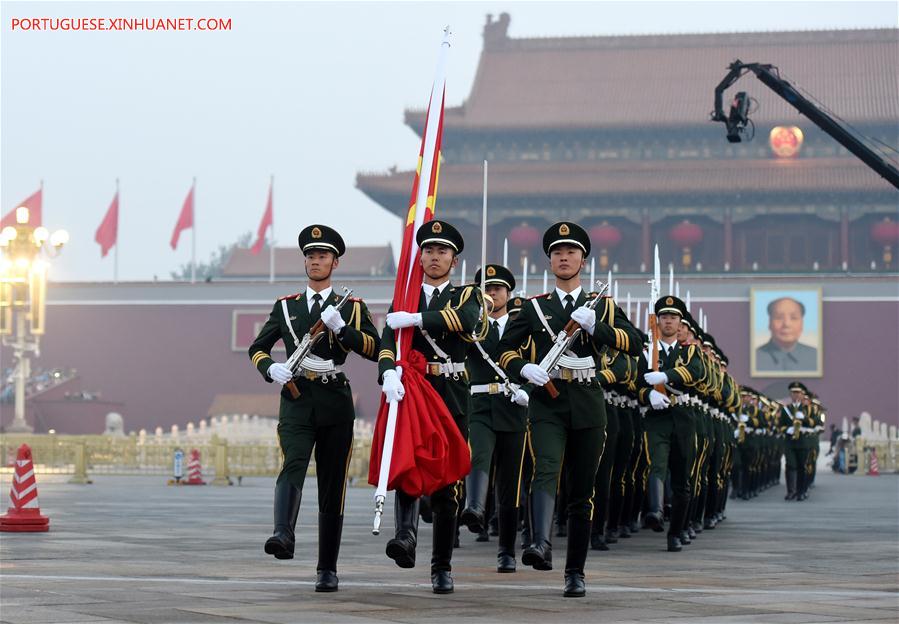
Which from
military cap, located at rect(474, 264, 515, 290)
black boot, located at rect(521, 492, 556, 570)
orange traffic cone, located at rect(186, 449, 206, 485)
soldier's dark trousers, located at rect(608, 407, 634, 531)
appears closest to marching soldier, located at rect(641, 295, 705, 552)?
soldier's dark trousers, located at rect(608, 407, 634, 531)

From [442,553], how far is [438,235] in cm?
132

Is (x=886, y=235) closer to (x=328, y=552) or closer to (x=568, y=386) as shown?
(x=568, y=386)

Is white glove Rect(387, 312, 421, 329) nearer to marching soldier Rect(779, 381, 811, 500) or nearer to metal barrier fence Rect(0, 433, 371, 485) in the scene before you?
marching soldier Rect(779, 381, 811, 500)

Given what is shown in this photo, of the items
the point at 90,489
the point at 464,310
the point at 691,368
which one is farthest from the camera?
the point at 90,489

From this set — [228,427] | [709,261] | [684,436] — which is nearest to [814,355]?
[709,261]

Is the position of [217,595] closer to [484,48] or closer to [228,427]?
[228,427]

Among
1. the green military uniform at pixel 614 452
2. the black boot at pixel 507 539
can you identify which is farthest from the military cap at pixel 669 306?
the black boot at pixel 507 539

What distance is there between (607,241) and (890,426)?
10558 millimetres

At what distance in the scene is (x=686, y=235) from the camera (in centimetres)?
4306

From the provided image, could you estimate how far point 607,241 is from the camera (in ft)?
143

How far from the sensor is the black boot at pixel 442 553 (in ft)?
20.9

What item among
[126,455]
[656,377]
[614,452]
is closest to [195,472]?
[126,455]

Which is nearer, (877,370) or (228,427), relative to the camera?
(228,427)

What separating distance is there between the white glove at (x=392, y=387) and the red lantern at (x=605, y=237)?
37070 millimetres
